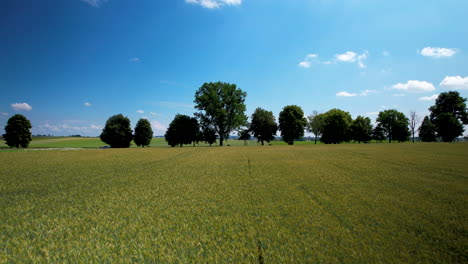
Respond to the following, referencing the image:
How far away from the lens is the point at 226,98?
47.8 meters

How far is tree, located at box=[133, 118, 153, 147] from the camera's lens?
59.4 meters

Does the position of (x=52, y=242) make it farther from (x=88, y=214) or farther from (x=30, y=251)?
(x=88, y=214)

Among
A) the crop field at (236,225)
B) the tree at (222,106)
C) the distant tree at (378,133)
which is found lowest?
the crop field at (236,225)

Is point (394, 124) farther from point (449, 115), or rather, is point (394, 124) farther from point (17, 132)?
point (17, 132)

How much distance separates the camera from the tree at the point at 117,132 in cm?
5425

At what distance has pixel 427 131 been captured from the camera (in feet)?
201

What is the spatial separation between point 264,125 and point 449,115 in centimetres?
5304

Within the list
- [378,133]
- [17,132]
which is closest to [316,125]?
[378,133]

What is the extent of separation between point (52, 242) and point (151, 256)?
1762 millimetres

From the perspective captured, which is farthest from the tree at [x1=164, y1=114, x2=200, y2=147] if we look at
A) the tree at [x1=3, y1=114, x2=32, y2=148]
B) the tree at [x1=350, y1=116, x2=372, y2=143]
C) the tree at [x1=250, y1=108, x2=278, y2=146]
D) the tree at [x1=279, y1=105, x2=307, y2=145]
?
the tree at [x1=350, y1=116, x2=372, y2=143]

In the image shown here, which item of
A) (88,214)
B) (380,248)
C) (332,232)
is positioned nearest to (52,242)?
(88,214)

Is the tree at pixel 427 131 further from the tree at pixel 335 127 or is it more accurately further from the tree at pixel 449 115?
the tree at pixel 335 127

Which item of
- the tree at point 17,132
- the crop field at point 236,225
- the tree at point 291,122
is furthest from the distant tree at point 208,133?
the tree at point 17,132

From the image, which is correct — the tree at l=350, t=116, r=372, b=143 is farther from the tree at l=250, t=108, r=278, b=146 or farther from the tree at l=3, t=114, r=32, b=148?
the tree at l=3, t=114, r=32, b=148
